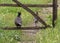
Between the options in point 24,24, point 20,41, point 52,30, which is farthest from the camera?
point 24,24

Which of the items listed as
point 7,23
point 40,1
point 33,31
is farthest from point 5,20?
point 40,1

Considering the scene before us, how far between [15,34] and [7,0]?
178 inches

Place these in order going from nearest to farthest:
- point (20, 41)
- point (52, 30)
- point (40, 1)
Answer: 1. point (20, 41)
2. point (52, 30)
3. point (40, 1)

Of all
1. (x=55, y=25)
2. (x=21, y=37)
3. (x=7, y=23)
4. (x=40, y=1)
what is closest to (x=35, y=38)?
(x=21, y=37)

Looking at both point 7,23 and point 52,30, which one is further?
point 7,23

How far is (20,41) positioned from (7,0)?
4.85 m

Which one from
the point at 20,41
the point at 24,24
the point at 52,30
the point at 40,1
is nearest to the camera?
the point at 20,41

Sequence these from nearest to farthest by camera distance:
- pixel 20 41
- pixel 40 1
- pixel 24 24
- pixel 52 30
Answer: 1. pixel 20 41
2. pixel 52 30
3. pixel 24 24
4. pixel 40 1

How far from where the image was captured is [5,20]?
10.4 metres

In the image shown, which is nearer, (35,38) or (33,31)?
(35,38)

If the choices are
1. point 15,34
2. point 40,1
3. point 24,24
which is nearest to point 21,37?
point 15,34

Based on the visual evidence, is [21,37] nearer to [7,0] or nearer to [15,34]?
[15,34]

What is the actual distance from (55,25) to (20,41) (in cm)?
149

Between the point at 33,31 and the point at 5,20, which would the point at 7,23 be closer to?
the point at 5,20
